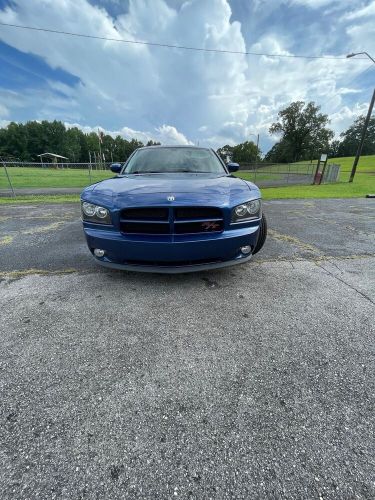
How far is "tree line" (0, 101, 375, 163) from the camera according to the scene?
218ft

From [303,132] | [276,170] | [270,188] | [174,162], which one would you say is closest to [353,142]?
[303,132]

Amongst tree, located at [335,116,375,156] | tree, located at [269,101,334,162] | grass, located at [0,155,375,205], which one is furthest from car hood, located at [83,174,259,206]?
tree, located at [335,116,375,156]

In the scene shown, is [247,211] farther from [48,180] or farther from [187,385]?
[48,180]

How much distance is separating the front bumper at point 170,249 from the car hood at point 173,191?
310mm

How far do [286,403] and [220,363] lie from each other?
17.4 inches

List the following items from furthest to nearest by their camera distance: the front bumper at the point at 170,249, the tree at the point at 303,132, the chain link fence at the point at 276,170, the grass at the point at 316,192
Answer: the tree at the point at 303,132 → the chain link fence at the point at 276,170 → the grass at the point at 316,192 → the front bumper at the point at 170,249

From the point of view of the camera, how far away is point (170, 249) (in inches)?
89.7

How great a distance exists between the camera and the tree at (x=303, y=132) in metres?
65.6

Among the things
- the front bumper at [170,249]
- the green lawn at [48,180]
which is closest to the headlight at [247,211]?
the front bumper at [170,249]

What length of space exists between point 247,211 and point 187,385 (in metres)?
1.68

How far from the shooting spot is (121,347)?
5.88ft

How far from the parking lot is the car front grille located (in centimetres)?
62

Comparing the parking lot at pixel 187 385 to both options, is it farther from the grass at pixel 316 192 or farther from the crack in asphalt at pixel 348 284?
→ the grass at pixel 316 192

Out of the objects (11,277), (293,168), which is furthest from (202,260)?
(293,168)
